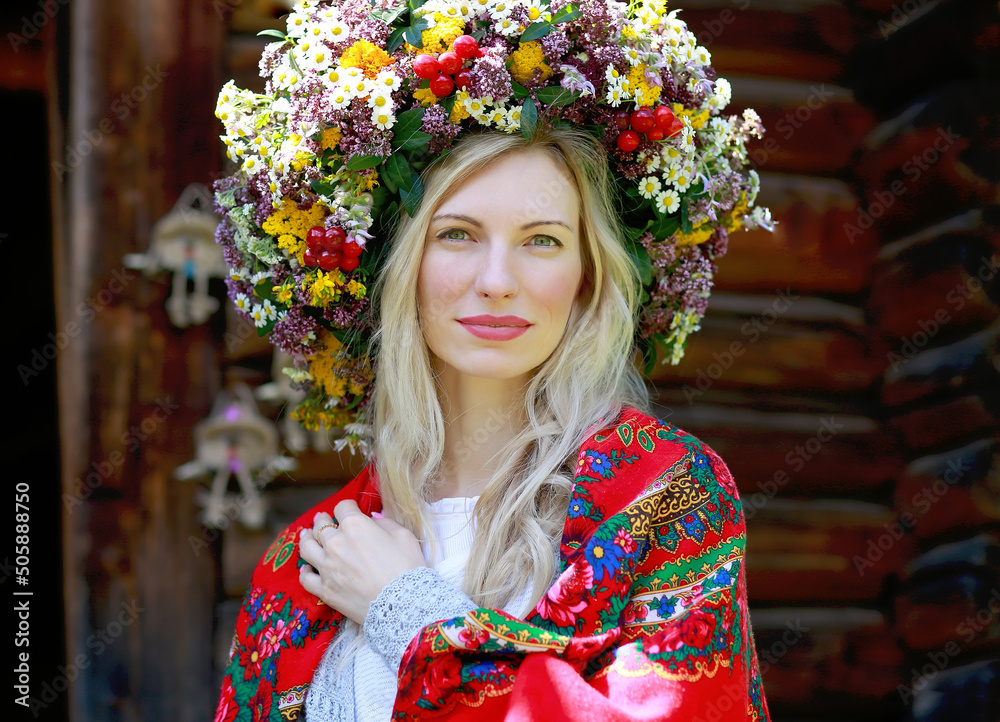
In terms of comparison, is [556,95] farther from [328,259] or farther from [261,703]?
[261,703]

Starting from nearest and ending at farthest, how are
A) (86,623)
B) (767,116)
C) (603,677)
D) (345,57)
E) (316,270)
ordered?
(603,677)
(345,57)
(316,270)
(86,623)
(767,116)

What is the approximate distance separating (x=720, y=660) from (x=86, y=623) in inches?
80.3

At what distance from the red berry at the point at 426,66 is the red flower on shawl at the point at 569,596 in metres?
0.99

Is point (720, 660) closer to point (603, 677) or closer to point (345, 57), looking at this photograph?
point (603, 677)

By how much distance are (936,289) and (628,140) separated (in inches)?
67.0

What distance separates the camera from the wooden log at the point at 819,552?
2955mm

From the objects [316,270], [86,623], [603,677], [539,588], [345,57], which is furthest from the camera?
[86,623]

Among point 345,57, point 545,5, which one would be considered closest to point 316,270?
point 345,57

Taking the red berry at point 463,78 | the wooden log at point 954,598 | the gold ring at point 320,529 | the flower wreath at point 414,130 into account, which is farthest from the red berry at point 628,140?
the wooden log at point 954,598

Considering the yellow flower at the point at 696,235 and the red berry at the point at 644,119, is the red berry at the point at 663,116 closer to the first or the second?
the red berry at the point at 644,119

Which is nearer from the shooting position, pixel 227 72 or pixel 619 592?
pixel 619 592

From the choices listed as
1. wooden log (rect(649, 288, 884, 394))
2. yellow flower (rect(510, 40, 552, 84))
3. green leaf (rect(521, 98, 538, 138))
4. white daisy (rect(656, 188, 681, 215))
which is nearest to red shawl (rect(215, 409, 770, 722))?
white daisy (rect(656, 188, 681, 215))

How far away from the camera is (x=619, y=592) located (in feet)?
4.65

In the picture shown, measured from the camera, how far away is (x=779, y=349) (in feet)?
9.81
